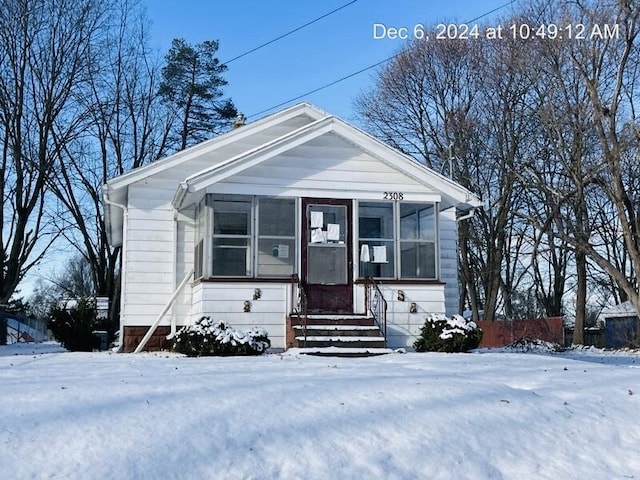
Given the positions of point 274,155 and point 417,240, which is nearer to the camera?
point 274,155

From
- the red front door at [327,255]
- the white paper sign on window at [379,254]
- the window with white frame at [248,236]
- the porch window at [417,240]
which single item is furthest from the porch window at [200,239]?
the porch window at [417,240]

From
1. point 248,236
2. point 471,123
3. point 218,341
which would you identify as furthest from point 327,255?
point 471,123

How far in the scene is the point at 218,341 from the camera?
1205 centimetres

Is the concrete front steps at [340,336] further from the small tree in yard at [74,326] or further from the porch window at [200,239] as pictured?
the small tree in yard at [74,326]

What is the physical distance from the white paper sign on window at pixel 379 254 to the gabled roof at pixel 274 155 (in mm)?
1696

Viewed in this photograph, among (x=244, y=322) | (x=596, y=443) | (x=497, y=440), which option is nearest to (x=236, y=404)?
(x=497, y=440)

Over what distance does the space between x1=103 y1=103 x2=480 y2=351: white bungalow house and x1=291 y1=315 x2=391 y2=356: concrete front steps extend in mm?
33

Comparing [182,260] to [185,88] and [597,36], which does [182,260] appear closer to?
[597,36]

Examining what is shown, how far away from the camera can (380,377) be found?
8.02 meters

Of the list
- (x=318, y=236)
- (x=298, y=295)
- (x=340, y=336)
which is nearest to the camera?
(x=340, y=336)

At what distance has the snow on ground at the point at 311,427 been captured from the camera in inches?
196

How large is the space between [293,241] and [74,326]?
6038 mm

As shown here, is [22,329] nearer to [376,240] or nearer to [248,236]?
[248,236]

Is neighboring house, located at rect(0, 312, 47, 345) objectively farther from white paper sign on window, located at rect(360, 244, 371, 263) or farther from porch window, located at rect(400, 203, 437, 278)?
porch window, located at rect(400, 203, 437, 278)
